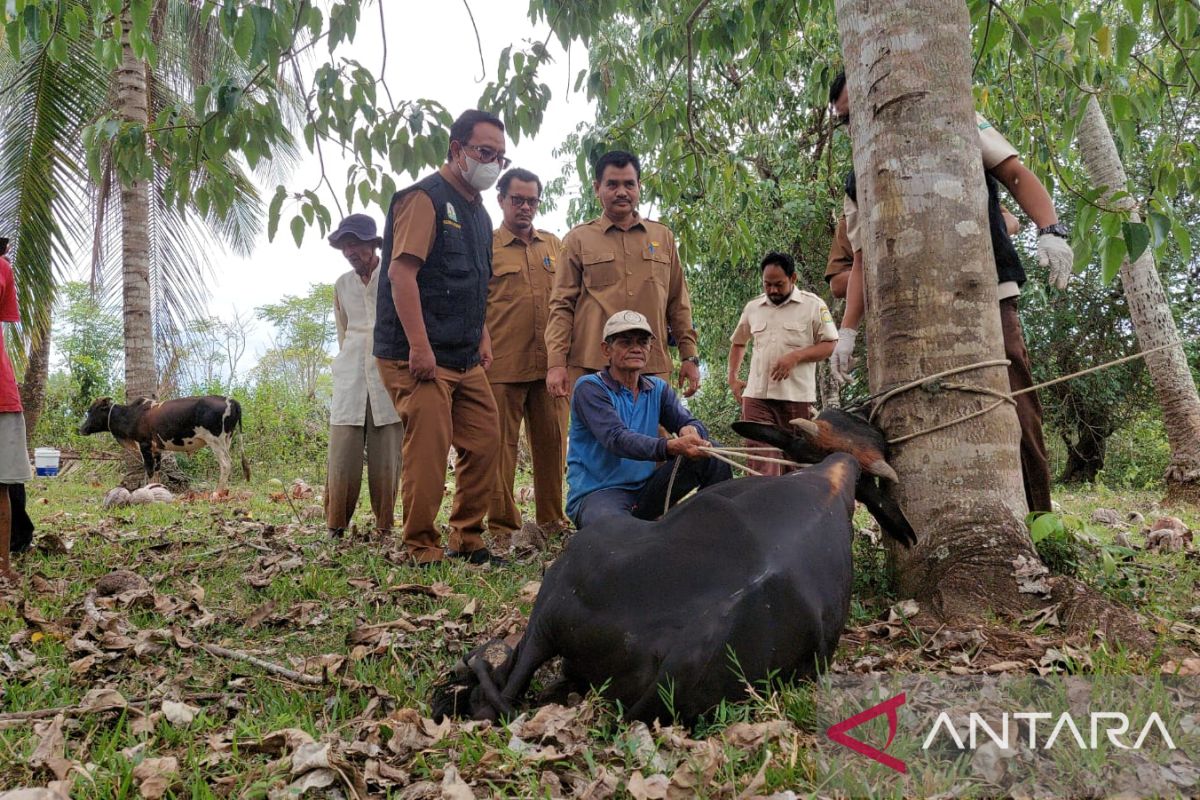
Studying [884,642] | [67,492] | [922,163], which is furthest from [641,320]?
[67,492]

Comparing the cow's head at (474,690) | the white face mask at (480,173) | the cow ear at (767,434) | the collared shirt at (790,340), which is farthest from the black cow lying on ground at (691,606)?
the collared shirt at (790,340)

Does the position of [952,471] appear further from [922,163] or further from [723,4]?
[723,4]

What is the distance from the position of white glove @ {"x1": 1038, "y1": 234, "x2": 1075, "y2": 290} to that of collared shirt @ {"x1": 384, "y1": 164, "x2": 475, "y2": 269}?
9.00 feet

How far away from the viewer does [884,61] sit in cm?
300

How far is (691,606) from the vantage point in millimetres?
2107

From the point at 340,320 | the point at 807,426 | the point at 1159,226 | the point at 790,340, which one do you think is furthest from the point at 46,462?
the point at 1159,226

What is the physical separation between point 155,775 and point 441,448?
2.44 metres

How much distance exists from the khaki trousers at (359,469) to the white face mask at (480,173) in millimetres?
1669

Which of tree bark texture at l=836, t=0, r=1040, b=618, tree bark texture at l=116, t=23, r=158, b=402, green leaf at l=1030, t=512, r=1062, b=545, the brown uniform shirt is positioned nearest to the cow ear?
tree bark texture at l=836, t=0, r=1040, b=618

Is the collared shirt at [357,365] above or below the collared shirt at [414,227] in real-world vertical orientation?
below

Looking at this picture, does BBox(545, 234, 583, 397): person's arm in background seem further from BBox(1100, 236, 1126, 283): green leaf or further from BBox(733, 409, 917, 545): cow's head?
BBox(1100, 236, 1126, 283): green leaf

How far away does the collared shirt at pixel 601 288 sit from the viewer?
4.76m

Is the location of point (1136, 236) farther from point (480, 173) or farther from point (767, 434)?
point (480, 173)

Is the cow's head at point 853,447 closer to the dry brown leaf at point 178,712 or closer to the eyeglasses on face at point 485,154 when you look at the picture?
the dry brown leaf at point 178,712
